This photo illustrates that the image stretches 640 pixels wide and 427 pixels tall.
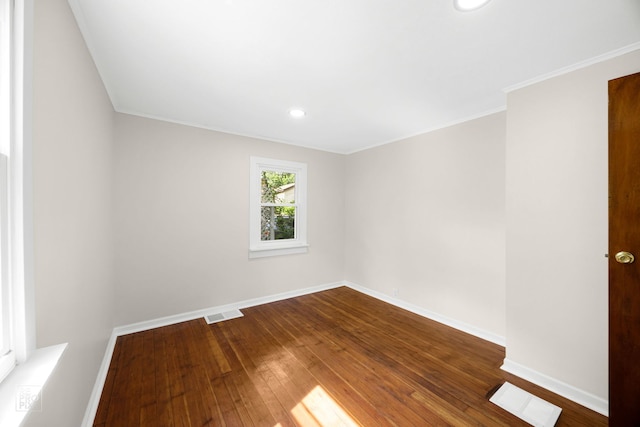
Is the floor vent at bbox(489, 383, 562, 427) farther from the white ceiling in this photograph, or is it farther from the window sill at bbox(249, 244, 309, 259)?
the window sill at bbox(249, 244, 309, 259)

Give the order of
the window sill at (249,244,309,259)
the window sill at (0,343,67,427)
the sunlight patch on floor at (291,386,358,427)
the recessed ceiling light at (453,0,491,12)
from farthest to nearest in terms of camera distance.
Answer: the window sill at (249,244,309,259) < the sunlight patch on floor at (291,386,358,427) < the recessed ceiling light at (453,0,491,12) < the window sill at (0,343,67,427)

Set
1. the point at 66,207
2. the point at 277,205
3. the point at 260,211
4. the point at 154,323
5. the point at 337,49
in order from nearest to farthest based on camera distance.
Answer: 1. the point at 66,207
2. the point at 337,49
3. the point at 154,323
4. the point at 260,211
5. the point at 277,205

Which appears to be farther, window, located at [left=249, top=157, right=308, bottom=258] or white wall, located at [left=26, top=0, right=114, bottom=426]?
window, located at [left=249, top=157, right=308, bottom=258]

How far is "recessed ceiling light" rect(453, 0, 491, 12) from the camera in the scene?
1255mm

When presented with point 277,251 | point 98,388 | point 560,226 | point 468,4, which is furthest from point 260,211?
point 560,226

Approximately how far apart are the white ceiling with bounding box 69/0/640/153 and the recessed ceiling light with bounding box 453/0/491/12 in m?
0.04

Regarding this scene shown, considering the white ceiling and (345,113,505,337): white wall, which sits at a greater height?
the white ceiling

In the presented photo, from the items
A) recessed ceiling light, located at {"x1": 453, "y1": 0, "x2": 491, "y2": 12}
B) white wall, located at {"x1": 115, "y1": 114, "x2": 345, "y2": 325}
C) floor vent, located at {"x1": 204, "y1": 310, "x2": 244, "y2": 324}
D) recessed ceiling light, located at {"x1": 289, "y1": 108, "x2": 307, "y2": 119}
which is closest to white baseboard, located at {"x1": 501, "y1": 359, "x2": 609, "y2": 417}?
recessed ceiling light, located at {"x1": 453, "y1": 0, "x2": 491, "y2": 12}

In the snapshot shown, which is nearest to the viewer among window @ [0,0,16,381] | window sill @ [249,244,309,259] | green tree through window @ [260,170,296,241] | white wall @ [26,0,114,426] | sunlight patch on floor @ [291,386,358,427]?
window @ [0,0,16,381]

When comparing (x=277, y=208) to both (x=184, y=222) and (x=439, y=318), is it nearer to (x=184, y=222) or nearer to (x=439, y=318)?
(x=184, y=222)

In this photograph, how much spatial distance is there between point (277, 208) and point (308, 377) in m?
2.48

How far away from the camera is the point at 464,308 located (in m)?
2.83

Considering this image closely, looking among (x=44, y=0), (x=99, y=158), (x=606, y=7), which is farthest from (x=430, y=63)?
(x=99, y=158)

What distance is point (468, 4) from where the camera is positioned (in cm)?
127
